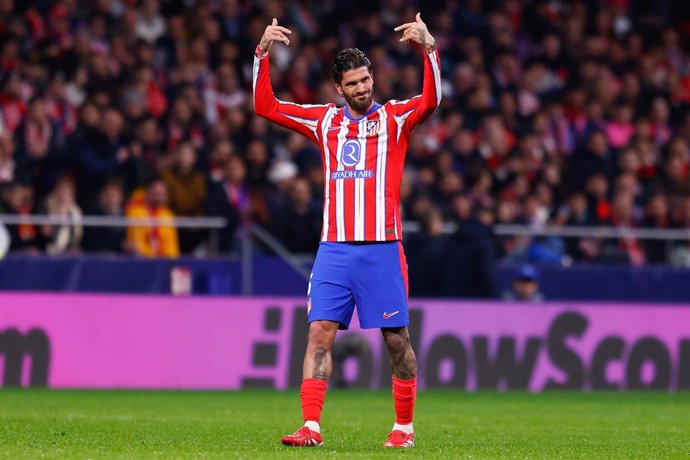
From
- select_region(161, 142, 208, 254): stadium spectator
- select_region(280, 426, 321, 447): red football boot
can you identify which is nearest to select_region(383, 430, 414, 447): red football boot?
select_region(280, 426, 321, 447): red football boot

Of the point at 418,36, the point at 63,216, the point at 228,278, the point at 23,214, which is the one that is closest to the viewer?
the point at 418,36

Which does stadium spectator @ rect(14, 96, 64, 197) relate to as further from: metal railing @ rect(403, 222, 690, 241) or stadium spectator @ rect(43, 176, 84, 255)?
metal railing @ rect(403, 222, 690, 241)

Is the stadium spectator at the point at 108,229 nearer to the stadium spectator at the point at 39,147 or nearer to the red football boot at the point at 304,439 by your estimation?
the stadium spectator at the point at 39,147

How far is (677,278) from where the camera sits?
17922mm

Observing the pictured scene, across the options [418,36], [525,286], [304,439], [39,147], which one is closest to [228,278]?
[39,147]

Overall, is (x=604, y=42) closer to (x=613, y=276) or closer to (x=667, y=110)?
(x=667, y=110)

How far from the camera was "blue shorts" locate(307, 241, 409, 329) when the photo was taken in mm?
8375

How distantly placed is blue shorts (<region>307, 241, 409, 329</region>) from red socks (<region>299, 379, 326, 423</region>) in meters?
0.36

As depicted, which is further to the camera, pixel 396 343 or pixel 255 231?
pixel 255 231

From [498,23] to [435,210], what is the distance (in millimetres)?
6248

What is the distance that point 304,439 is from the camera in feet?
26.9

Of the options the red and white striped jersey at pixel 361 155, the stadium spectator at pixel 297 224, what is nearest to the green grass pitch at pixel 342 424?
the red and white striped jersey at pixel 361 155

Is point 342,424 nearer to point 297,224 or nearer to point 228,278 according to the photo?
point 228,278

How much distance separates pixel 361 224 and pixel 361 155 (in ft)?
1.35
